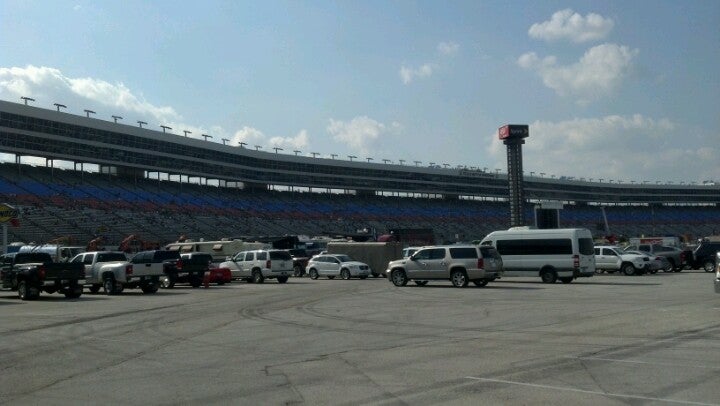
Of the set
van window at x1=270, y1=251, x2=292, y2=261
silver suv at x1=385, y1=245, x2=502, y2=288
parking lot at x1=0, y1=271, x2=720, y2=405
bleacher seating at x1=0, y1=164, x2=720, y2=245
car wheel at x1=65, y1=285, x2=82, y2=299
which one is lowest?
parking lot at x1=0, y1=271, x2=720, y2=405

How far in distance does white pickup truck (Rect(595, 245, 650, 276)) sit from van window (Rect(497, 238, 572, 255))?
7.71 meters

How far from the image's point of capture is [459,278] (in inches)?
1212

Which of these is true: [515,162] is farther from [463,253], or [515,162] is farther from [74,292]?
[74,292]

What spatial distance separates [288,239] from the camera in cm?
6228

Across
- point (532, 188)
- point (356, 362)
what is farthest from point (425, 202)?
point (356, 362)

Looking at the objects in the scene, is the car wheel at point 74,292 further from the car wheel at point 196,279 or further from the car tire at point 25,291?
the car wheel at point 196,279

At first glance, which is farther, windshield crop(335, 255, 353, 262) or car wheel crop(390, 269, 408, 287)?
windshield crop(335, 255, 353, 262)

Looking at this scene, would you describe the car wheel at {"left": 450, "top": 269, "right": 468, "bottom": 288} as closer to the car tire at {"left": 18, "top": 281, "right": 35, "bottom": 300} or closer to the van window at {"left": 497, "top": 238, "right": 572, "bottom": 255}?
the van window at {"left": 497, "top": 238, "right": 572, "bottom": 255}

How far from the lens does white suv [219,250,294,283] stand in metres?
39.2

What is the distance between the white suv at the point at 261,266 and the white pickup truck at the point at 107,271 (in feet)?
29.3

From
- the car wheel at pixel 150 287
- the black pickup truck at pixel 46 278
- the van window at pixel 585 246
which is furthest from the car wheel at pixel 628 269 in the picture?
the black pickup truck at pixel 46 278

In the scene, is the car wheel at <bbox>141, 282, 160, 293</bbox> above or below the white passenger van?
below

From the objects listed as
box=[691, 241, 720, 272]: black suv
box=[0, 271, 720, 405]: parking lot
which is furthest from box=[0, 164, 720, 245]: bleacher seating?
box=[0, 271, 720, 405]: parking lot

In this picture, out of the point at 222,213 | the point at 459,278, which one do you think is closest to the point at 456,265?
the point at 459,278
